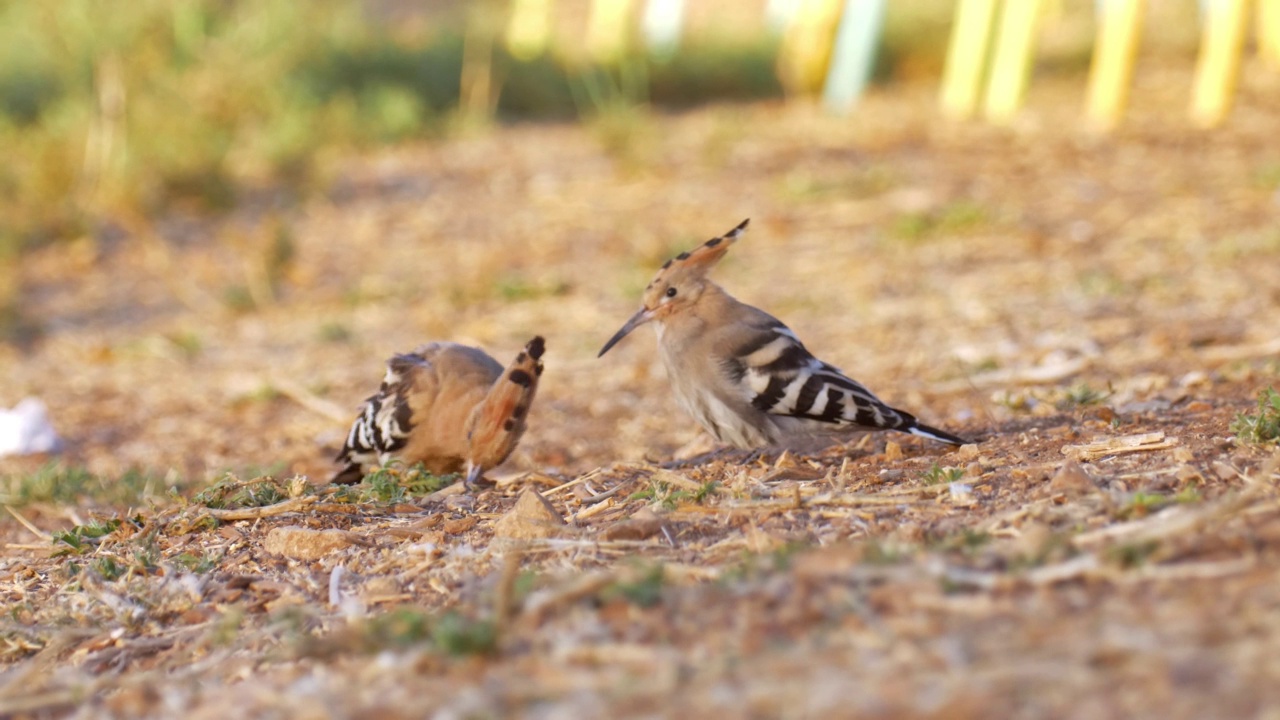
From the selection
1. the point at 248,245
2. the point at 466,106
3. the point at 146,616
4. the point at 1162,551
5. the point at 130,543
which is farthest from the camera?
the point at 466,106

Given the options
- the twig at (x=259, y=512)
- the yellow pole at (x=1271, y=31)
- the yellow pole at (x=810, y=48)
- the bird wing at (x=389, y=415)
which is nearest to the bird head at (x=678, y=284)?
the bird wing at (x=389, y=415)

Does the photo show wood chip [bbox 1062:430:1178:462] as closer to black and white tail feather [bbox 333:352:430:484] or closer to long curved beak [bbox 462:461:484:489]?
long curved beak [bbox 462:461:484:489]

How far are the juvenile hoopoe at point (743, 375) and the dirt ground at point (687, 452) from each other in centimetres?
13

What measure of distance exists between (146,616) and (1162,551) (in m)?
2.24

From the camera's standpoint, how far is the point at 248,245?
9.16 metres

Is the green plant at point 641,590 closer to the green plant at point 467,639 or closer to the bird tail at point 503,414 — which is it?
the green plant at point 467,639

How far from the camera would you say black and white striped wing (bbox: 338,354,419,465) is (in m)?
4.68

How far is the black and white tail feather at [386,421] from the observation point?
468 cm

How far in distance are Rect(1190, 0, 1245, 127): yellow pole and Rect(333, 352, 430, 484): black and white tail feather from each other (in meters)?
8.56

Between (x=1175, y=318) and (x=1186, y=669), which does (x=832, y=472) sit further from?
(x=1175, y=318)

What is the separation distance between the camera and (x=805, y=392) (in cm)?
435

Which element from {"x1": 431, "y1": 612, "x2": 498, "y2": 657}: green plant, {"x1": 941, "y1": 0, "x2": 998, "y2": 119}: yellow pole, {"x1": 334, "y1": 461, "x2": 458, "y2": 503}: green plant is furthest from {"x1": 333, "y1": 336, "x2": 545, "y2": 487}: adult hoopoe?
{"x1": 941, "y1": 0, "x2": 998, "y2": 119}: yellow pole

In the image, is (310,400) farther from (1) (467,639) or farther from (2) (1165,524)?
(2) (1165,524)

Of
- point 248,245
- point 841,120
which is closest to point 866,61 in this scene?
point 841,120
